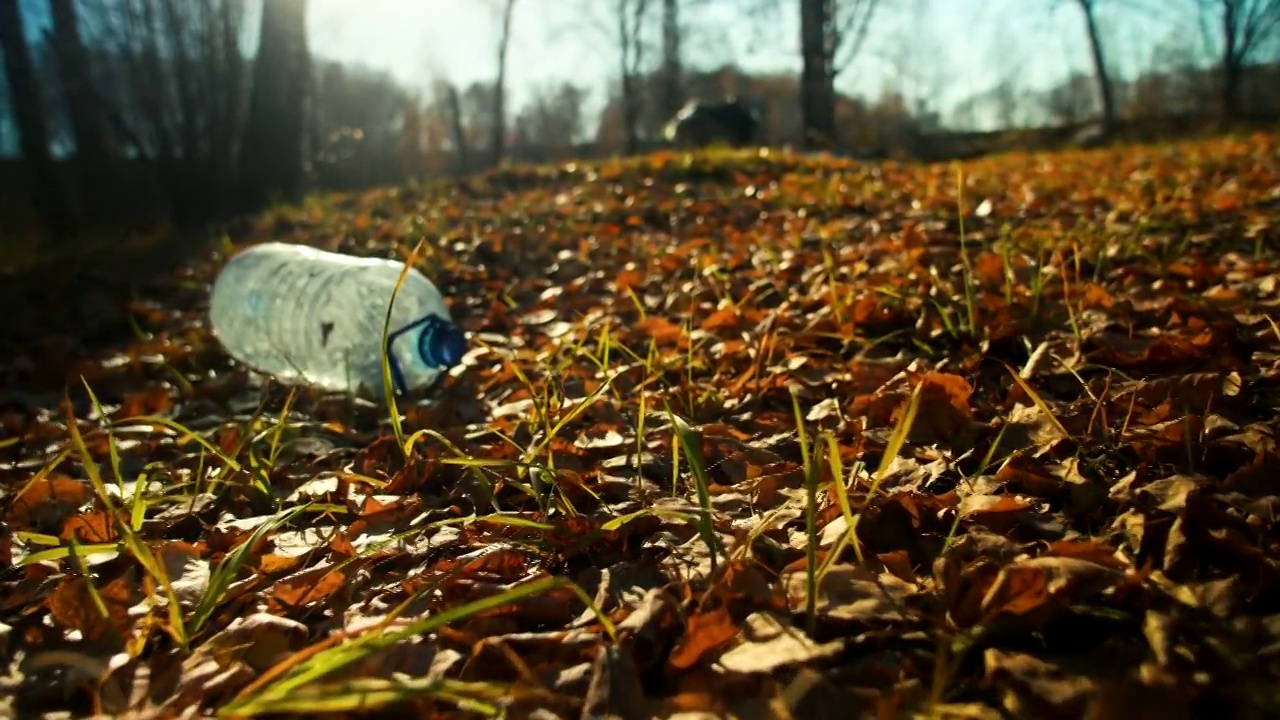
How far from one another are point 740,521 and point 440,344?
3.59 feet

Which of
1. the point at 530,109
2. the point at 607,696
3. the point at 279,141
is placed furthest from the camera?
the point at 530,109

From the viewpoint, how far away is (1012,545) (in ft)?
3.35

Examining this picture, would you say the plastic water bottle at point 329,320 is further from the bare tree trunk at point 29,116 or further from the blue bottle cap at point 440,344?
the bare tree trunk at point 29,116

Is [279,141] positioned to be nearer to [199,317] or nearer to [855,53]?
[199,317]

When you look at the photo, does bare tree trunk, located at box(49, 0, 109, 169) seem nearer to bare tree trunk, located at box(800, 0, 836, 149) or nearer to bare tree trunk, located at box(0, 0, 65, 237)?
bare tree trunk, located at box(0, 0, 65, 237)

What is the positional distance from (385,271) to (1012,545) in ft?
6.88

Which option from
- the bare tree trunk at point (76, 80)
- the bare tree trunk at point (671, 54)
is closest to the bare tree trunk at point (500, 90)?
the bare tree trunk at point (671, 54)

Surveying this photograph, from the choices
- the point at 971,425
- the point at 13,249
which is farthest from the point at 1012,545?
the point at 13,249

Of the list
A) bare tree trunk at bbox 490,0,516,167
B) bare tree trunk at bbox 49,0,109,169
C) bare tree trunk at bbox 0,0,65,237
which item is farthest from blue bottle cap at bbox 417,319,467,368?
bare tree trunk at bbox 490,0,516,167

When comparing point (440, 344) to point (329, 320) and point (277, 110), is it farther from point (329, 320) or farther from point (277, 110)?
point (277, 110)

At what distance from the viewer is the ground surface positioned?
2.81 ft

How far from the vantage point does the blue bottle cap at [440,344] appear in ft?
6.86

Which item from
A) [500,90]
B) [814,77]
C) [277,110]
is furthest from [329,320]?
[500,90]

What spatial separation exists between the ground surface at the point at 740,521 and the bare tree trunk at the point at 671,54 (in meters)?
20.1
